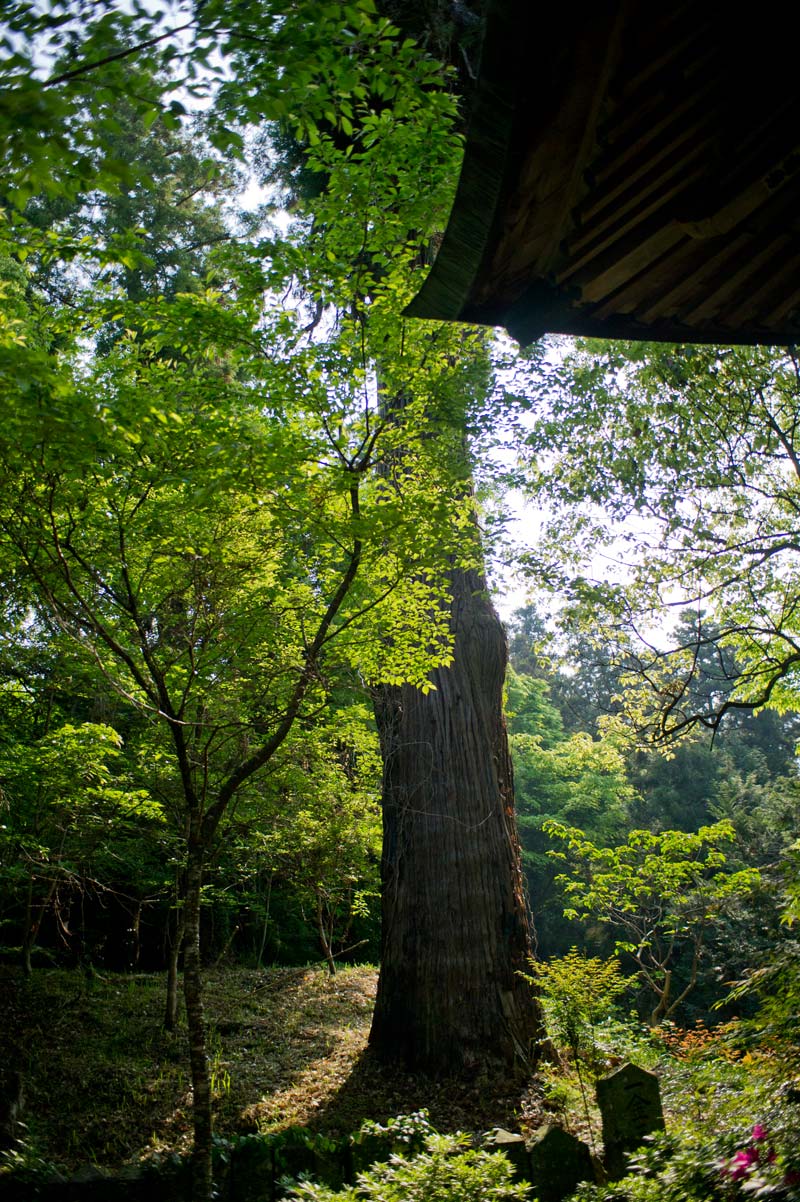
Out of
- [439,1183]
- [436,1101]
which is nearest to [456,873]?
[436,1101]

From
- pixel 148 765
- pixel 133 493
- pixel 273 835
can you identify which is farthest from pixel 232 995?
pixel 133 493

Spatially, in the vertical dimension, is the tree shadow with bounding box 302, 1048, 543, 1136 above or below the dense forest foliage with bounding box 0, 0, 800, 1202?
below

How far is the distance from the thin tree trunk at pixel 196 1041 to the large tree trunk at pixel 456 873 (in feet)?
9.01

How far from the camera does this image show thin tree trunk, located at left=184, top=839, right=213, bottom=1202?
343cm

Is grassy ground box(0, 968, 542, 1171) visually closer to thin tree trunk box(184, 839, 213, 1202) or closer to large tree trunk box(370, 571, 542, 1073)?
large tree trunk box(370, 571, 542, 1073)

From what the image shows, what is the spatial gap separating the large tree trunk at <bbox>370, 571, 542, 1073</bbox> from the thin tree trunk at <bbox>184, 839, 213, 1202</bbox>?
275 centimetres

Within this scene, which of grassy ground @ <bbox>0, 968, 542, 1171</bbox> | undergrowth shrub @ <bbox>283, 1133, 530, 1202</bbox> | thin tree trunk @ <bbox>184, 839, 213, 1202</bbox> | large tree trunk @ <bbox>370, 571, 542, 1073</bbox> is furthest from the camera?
large tree trunk @ <bbox>370, 571, 542, 1073</bbox>

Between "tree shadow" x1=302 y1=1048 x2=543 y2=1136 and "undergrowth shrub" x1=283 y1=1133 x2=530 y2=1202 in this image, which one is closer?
"undergrowth shrub" x1=283 y1=1133 x2=530 y2=1202

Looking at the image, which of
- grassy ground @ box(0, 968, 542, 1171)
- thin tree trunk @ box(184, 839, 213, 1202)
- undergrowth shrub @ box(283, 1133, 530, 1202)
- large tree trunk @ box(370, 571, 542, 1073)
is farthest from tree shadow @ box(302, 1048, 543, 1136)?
undergrowth shrub @ box(283, 1133, 530, 1202)

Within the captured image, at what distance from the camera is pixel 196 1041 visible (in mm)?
3752

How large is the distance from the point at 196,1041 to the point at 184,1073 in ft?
9.85

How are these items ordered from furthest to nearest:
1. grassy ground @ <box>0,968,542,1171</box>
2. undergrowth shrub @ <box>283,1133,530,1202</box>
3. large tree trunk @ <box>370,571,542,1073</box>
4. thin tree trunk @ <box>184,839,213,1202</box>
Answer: large tree trunk @ <box>370,571,542,1073</box>, grassy ground @ <box>0,968,542,1171</box>, thin tree trunk @ <box>184,839,213,1202</box>, undergrowth shrub @ <box>283,1133,530,1202</box>

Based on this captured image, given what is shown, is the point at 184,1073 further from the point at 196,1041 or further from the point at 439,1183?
the point at 439,1183

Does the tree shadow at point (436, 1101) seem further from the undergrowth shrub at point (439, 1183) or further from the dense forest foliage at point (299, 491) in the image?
the undergrowth shrub at point (439, 1183)
